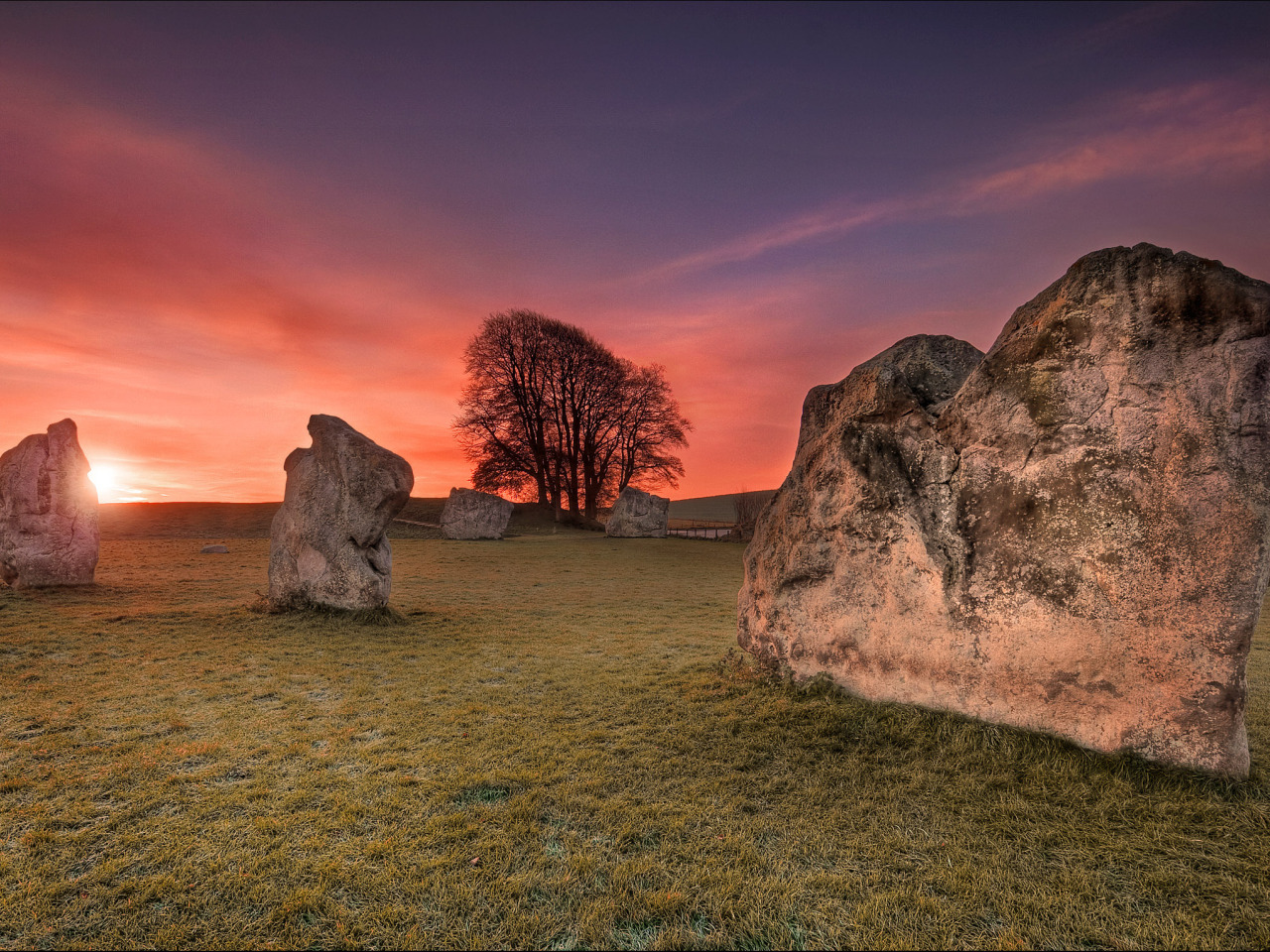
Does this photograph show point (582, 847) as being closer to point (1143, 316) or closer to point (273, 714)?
point (273, 714)

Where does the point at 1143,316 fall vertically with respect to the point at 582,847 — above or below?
above

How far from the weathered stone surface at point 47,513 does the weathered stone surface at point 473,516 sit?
47.5 ft

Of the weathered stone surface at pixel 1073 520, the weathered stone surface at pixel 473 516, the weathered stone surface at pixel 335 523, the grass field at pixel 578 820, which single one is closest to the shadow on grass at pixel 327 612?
the weathered stone surface at pixel 335 523

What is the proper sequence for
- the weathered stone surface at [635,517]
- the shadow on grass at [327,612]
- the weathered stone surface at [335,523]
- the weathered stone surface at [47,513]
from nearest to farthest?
the shadow on grass at [327,612] → the weathered stone surface at [335,523] → the weathered stone surface at [47,513] → the weathered stone surface at [635,517]

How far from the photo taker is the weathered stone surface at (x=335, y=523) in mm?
9023

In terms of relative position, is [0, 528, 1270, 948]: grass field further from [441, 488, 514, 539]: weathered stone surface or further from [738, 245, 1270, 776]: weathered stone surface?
[441, 488, 514, 539]: weathered stone surface

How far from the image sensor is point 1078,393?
13.3ft

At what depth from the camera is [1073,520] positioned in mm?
3984

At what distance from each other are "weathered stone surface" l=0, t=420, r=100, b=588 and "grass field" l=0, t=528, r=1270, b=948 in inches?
246

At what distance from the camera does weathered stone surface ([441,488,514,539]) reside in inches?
1016

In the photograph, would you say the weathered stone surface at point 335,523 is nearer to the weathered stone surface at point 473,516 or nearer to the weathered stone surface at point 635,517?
the weathered stone surface at point 473,516

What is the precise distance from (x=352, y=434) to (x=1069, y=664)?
9.36 meters

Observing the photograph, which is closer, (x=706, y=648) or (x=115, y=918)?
(x=115, y=918)

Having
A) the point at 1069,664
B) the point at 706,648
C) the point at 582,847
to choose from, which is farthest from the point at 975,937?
the point at 706,648
